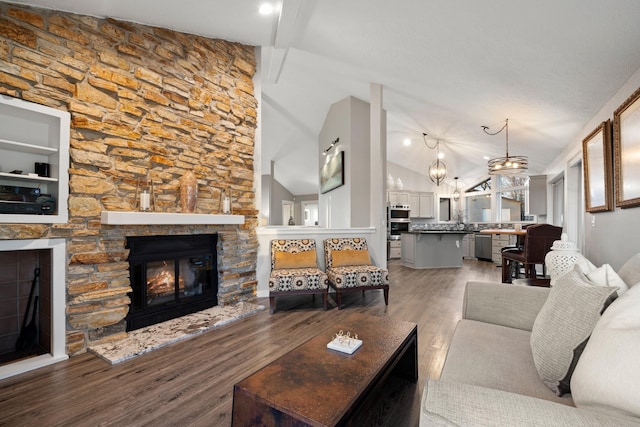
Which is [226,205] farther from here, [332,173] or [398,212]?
[398,212]

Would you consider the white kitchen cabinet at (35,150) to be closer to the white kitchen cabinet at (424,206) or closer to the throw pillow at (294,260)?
the throw pillow at (294,260)

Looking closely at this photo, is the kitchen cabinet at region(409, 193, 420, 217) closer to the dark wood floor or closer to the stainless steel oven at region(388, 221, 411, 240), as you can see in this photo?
the stainless steel oven at region(388, 221, 411, 240)

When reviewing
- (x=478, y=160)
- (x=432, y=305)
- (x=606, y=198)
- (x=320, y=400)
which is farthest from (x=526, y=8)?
(x=478, y=160)

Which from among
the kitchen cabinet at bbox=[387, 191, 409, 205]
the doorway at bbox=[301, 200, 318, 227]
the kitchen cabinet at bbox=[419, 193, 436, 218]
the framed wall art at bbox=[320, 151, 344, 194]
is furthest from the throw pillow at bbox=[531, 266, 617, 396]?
the doorway at bbox=[301, 200, 318, 227]

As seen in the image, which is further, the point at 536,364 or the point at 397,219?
the point at 397,219

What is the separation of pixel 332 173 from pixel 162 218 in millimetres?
3863

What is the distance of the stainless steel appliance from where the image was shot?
8.56 meters

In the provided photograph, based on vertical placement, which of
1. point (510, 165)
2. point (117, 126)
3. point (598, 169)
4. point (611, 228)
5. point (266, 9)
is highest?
point (266, 9)

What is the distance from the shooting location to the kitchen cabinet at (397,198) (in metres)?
8.80

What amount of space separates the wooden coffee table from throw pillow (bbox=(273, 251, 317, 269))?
6.74 feet

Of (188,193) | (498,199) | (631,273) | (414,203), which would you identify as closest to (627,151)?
(631,273)

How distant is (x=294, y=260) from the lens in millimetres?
3818

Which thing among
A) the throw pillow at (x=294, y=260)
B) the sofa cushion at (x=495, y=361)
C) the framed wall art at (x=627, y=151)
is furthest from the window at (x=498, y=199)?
the sofa cushion at (x=495, y=361)

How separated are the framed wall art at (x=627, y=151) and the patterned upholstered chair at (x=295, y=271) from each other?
9.08 feet
